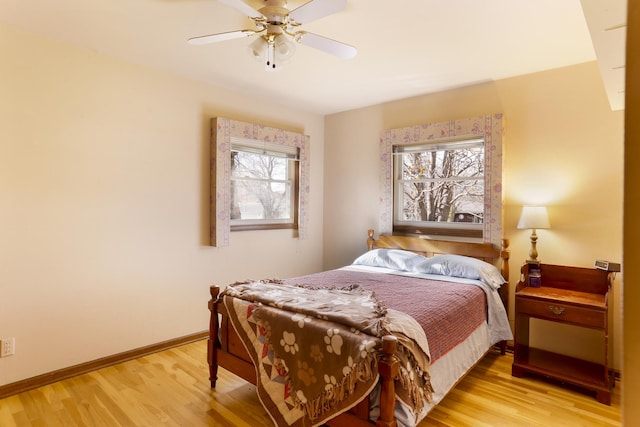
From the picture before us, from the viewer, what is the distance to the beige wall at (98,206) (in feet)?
8.11

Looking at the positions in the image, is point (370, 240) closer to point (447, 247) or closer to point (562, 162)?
point (447, 247)

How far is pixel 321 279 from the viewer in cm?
305

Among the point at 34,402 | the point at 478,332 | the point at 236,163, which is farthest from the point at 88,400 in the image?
the point at 478,332

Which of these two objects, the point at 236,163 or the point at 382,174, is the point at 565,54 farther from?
the point at 236,163

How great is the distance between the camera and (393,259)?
11.6 feet

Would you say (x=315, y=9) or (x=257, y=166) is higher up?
(x=315, y=9)

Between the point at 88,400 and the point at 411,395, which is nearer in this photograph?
the point at 411,395

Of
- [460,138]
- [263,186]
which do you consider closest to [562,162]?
[460,138]

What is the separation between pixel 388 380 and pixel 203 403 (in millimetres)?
1408

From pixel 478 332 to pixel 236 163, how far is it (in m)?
2.76

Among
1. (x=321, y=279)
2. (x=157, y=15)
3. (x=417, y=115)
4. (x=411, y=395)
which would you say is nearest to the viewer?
(x=411, y=395)

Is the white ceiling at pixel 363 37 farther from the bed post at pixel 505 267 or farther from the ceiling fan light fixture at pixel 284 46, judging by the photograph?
the bed post at pixel 505 267

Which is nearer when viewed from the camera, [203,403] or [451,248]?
[203,403]

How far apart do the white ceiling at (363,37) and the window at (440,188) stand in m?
0.68
